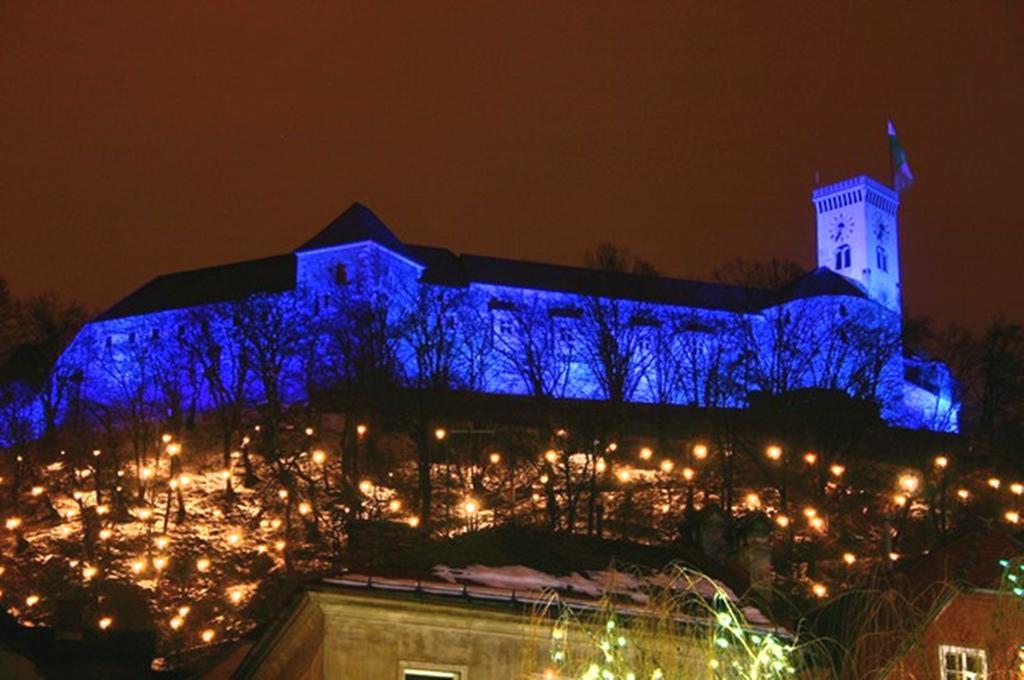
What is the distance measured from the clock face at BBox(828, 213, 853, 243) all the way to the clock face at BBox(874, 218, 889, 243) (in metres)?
2.19

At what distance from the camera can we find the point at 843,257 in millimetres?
125500

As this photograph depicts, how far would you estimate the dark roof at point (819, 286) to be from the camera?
94.4m

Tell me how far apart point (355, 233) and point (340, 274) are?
3.25m

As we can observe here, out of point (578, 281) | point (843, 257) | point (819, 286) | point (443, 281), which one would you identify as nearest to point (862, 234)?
point (843, 257)

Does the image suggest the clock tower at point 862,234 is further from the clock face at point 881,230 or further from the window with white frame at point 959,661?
the window with white frame at point 959,661

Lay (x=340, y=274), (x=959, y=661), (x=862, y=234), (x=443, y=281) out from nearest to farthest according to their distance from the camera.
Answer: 1. (x=959, y=661)
2. (x=340, y=274)
3. (x=443, y=281)
4. (x=862, y=234)

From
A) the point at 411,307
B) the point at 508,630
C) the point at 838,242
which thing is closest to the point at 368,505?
the point at 411,307

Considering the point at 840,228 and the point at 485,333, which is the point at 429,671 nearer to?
the point at 485,333

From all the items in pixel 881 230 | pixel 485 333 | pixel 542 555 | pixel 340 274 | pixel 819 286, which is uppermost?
pixel 881 230

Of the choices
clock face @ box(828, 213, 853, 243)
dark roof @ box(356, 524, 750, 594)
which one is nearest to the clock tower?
clock face @ box(828, 213, 853, 243)

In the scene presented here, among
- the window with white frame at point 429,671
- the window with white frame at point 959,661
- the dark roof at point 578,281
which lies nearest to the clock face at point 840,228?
the dark roof at point 578,281

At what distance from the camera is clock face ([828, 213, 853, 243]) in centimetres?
12681

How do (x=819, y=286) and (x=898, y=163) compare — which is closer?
(x=819, y=286)

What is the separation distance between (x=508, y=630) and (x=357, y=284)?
7004 centimetres
